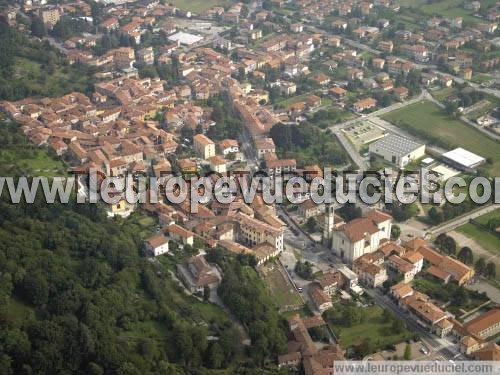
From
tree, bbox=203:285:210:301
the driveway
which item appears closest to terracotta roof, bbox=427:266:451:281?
→ the driveway

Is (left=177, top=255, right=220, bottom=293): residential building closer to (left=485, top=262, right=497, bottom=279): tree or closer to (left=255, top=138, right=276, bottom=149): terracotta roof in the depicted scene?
(left=485, top=262, right=497, bottom=279): tree

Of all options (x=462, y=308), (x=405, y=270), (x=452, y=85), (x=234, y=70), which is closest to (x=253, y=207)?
(x=405, y=270)

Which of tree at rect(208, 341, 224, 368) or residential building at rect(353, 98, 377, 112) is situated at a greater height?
tree at rect(208, 341, 224, 368)

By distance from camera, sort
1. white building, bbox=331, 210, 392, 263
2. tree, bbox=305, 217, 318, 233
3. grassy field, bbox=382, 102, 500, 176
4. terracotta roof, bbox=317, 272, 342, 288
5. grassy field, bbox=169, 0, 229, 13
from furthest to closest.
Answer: grassy field, bbox=169, 0, 229, 13 < grassy field, bbox=382, 102, 500, 176 < tree, bbox=305, 217, 318, 233 < white building, bbox=331, 210, 392, 263 < terracotta roof, bbox=317, 272, 342, 288

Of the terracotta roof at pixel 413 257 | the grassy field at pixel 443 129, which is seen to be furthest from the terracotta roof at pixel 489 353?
the grassy field at pixel 443 129

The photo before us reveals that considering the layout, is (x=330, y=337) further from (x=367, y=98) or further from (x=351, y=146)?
(x=367, y=98)

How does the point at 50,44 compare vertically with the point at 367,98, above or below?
above
